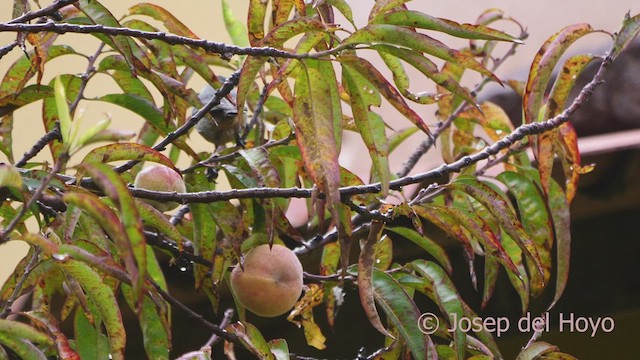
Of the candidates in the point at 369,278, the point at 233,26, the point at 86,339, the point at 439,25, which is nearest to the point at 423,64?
the point at 439,25

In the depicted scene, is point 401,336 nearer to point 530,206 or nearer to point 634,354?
point 530,206

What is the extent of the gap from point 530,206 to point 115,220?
0.53 meters

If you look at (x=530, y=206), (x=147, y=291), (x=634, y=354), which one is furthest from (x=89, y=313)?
(x=634, y=354)

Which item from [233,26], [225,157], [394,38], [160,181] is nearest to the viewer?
[394,38]

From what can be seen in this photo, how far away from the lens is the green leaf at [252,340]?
0.74 metres

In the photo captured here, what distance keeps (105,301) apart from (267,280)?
23 cm

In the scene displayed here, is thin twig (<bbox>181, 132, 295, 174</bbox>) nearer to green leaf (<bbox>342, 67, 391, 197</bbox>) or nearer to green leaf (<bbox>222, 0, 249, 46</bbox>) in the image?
green leaf (<bbox>342, 67, 391, 197</bbox>)

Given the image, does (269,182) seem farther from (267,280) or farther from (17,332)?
(17,332)

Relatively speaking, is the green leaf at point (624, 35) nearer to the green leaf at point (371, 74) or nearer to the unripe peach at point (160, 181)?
the green leaf at point (371, 74)

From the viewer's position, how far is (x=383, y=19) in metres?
0.64

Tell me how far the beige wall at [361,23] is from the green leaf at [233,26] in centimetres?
101

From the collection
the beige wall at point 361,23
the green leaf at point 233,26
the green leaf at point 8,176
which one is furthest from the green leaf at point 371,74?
the beige wall at point 361,23

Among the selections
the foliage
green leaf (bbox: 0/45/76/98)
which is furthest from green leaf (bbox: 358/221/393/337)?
green leaf (bbox: 0/45/76/98)

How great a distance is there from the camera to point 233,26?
1111mm
